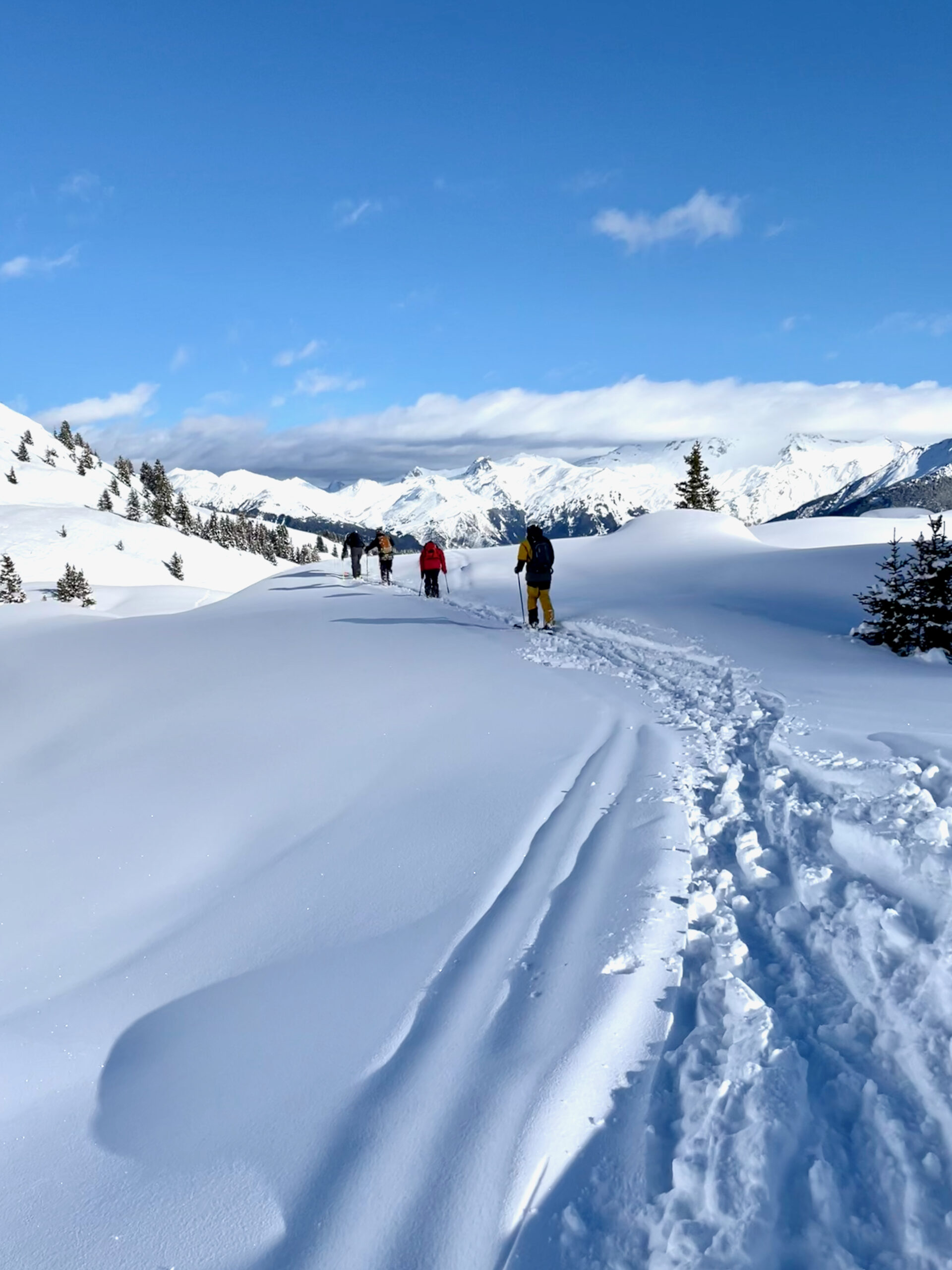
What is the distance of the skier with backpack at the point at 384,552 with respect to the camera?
92.1 ft

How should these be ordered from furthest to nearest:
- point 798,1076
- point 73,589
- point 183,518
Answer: point 183,518 < point 73,589 < point 798,1076

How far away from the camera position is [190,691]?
11.0 metres

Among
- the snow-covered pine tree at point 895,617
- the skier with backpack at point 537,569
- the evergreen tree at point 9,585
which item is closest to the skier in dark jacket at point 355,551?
the skier with backpack at point 537,569

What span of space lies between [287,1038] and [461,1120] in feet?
3.95

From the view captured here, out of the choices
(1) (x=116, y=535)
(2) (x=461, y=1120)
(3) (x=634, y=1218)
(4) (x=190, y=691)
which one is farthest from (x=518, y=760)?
(1) (x=116, y=535)

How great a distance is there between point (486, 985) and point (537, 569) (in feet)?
42.4

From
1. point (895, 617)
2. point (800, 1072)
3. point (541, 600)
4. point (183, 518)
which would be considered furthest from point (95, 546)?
point (800, 1072)

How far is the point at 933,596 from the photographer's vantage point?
469 inches

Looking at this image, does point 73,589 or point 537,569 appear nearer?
point 537,569

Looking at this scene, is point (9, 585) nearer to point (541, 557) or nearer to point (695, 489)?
point (695, 489)

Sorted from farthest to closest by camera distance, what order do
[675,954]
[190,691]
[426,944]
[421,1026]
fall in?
[190,691] < [426,944] < [675,954] < [421,1026]

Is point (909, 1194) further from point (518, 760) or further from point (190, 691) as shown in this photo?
point (190, 691)

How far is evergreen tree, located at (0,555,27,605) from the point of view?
65.2m

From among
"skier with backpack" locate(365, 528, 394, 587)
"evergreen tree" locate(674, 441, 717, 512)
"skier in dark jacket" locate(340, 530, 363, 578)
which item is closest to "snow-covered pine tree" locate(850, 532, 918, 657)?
"skier with backpack" locate(365, 528, 394, 587)
